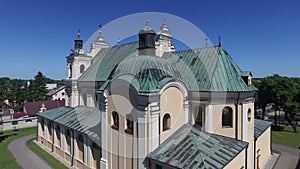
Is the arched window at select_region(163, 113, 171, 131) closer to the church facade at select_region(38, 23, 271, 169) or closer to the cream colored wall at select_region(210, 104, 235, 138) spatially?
the church facade at select_region(38, 23, 271, 169)

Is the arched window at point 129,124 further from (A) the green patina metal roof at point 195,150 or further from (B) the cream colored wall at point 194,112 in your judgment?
(B) the cream colored wall at point 194,112

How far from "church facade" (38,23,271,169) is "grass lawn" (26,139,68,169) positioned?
0.98 metres

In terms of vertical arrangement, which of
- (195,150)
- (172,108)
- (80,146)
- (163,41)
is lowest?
(80,146)

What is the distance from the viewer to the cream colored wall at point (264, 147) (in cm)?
1983

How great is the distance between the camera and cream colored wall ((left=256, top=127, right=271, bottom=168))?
19828 mm

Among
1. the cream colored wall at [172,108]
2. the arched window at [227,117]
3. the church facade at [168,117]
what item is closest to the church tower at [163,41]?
the church facade at [168,117]

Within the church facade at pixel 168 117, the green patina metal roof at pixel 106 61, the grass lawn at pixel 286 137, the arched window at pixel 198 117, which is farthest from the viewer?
the grass lawn at pixel 286 137

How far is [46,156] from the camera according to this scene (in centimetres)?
2212

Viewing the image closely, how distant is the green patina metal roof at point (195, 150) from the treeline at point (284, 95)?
24.5 metres

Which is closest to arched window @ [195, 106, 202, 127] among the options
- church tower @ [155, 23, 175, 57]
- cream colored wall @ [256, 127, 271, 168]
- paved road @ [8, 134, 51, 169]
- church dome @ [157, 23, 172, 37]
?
cream colored wall @ [256, 127, 271, 168]

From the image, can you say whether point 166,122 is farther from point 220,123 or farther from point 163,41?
point 163,41

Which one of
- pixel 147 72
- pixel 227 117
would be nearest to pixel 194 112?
pixel 227 117

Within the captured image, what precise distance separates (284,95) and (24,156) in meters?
36.6

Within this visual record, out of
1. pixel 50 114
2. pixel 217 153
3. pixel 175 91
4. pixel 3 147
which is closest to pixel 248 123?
pixel 217 153
